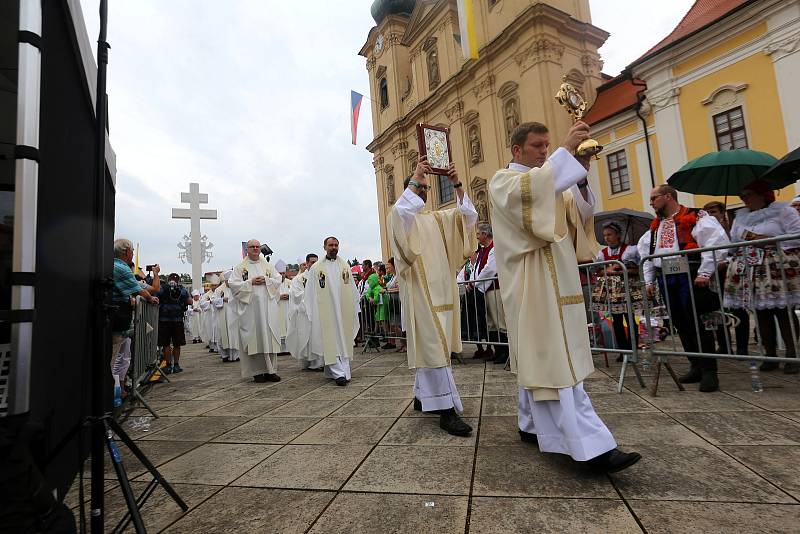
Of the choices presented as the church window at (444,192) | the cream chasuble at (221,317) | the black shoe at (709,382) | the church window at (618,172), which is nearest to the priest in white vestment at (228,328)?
the cream chasuble at (221,317)

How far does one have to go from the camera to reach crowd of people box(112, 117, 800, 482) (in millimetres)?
2406

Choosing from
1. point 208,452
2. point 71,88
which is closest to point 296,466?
point 208,452

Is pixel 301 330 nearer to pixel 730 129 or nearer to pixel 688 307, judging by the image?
pixel 688 307

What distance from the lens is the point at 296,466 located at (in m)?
2.56

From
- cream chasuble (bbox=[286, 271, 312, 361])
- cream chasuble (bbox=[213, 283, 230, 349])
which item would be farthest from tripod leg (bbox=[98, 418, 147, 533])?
cream chasuble (bbox=[213, 283, 230, 349])

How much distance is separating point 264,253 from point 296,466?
18.4 ft

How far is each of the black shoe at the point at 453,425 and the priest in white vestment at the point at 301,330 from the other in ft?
13.8

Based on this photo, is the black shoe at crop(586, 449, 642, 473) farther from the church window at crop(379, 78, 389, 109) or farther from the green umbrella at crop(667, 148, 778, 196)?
the church window at crop(379, 78, 389, 109)

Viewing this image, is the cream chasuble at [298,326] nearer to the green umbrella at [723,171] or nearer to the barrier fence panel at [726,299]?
the barrier fence panel at [726,299]

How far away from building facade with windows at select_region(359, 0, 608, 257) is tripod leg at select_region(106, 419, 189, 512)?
657 inches

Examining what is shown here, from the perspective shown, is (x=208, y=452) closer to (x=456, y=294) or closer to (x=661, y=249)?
(x=456, y=294)

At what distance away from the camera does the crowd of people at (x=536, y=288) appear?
241 cm

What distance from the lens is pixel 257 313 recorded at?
6512mm

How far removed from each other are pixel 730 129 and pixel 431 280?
16.1 m
